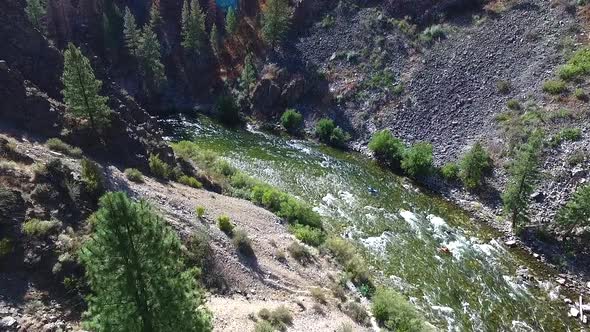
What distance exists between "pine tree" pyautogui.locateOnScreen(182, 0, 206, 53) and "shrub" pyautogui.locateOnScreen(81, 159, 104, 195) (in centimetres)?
4849

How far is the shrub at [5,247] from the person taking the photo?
60.4 ft

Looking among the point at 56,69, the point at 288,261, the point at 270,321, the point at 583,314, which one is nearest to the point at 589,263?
the point at 583,314

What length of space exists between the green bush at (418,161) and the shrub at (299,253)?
65.7 ft

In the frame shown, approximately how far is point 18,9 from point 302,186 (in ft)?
91.1

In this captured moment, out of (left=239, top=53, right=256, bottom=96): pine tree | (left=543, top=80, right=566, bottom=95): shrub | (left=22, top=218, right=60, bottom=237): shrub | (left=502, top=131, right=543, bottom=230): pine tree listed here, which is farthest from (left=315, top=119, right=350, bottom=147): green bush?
(left=22, top=218, right=60, bottom=237): shrub

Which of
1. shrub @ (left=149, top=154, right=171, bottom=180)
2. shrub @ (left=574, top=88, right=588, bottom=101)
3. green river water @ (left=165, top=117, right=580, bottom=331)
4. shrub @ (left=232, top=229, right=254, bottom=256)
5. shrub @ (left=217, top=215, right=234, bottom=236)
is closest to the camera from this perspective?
shrub @ (left=232, top=229, right=254, bottom=256)

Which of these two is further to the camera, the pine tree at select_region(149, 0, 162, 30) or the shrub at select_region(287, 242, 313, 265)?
the pine tree at select_region(149, 0, 162, 30)

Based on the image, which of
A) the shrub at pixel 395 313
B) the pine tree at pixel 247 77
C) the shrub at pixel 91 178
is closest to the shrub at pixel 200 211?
the shrub at pixel 91 178

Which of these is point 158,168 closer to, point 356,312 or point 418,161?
point 356,312

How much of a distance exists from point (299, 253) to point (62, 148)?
16.7m

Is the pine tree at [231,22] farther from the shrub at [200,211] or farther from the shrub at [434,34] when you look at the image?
the shrub at [200,211]

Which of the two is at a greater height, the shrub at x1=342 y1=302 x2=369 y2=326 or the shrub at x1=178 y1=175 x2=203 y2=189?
the shrub at x1=178 y1=175 x2=203 y2=189

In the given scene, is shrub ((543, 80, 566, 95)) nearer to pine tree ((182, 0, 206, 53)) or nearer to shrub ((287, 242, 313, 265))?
shrub ((287, 242, 313, 265))

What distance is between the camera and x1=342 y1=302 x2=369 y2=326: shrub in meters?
25.0
